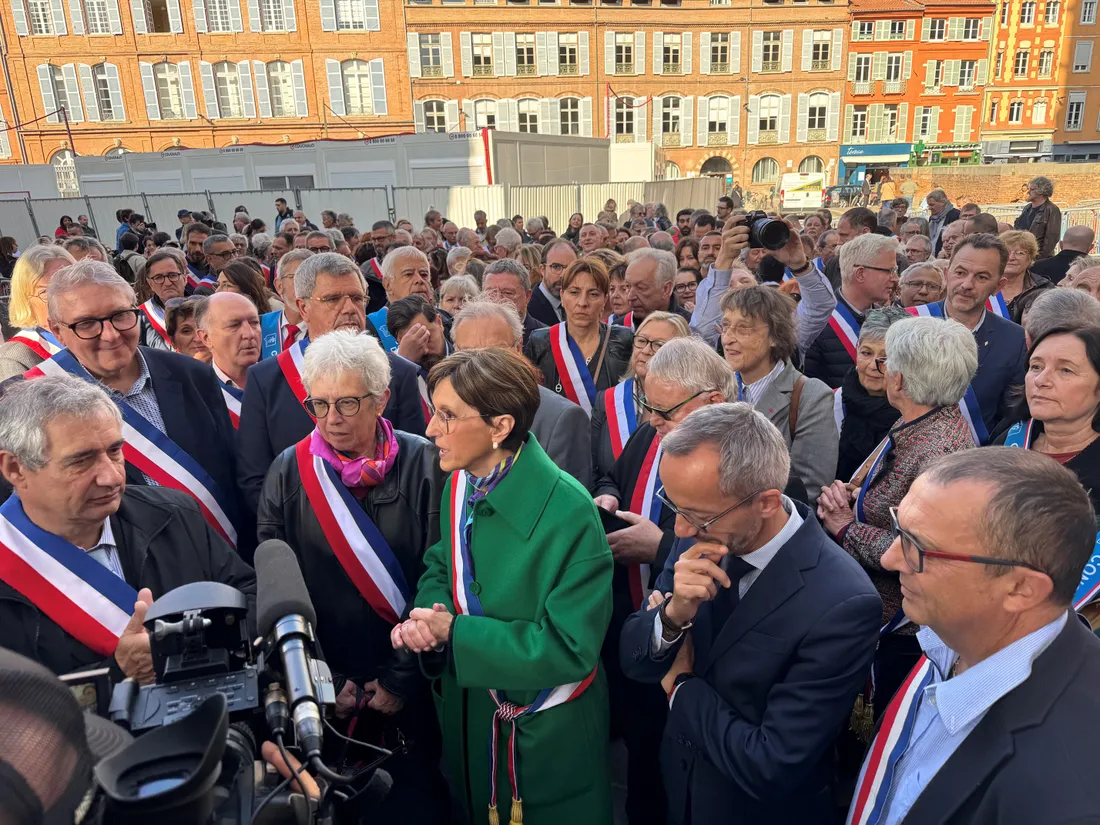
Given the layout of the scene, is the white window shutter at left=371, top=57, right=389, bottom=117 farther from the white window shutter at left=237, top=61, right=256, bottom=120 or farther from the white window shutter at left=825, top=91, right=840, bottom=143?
the white window shutter at left=825, top=91, right=840, bottom=143

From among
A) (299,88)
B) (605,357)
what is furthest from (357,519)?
(299,88)

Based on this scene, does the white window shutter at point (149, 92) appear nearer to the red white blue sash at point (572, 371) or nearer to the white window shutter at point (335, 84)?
the white window shutter at point (335, 84)

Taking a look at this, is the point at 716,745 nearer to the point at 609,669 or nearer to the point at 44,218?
the point at 609,669

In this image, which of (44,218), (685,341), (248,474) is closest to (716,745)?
(685,341)

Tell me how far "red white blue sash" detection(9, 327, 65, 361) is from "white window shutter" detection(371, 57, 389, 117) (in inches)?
1480

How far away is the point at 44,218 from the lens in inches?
691

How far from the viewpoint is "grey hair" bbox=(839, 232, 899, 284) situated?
4207mm

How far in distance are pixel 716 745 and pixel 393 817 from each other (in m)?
1.47

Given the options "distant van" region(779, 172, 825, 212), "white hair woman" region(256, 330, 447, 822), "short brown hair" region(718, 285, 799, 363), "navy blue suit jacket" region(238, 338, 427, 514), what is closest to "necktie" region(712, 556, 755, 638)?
"white hair woman" region(256, 330, 447, 822)

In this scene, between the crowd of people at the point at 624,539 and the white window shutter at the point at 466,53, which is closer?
the crowd of people at the point at 624,539

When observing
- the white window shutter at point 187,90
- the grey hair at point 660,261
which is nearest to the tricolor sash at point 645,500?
the grey hair at point 660,261

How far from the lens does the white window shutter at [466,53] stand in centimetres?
3890

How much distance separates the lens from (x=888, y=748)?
1.74 metres

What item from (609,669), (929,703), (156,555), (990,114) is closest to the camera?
(929,703)
